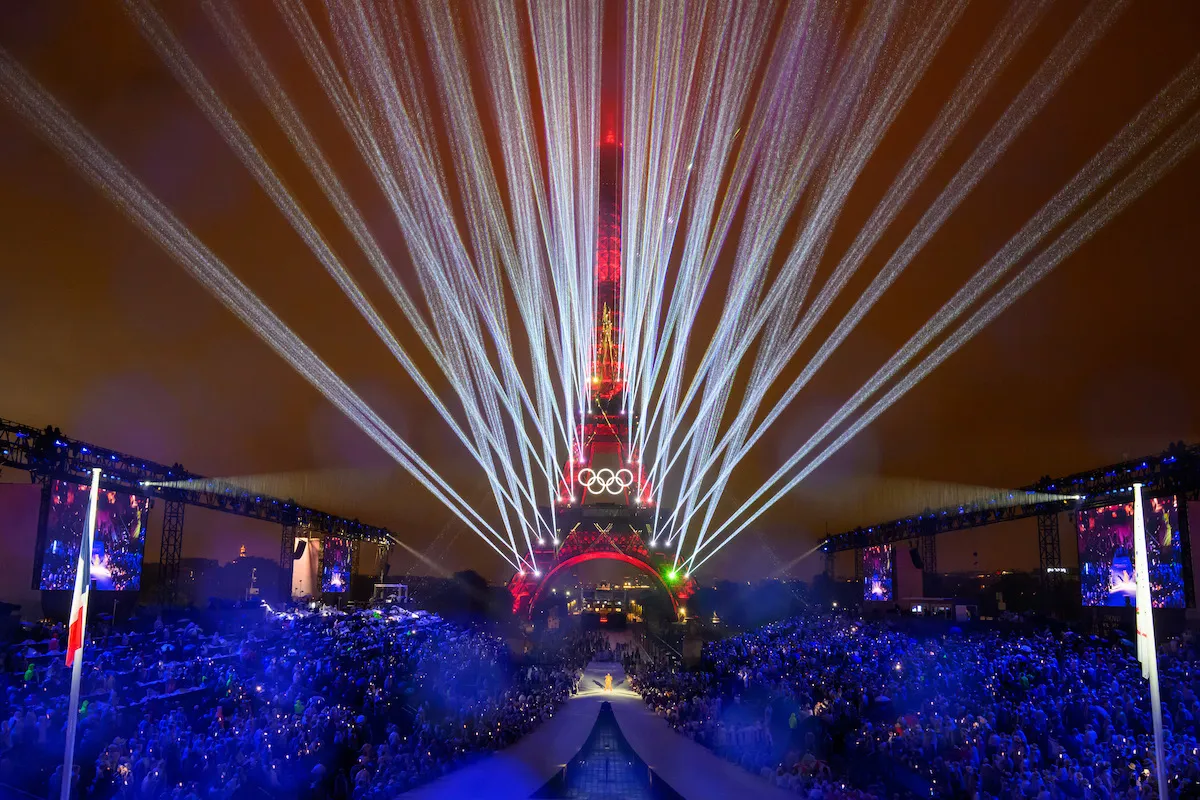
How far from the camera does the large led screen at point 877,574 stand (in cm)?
5547

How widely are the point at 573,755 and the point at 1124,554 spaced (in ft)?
78.0

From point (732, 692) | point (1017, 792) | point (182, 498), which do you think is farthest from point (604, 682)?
point (1017, 792)

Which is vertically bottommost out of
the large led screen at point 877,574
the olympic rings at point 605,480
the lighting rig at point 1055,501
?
the large led screen at point 877,574

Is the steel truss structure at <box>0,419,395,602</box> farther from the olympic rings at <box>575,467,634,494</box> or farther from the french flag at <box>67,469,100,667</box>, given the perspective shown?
the olympic rings at <box>575,467,634,494</box>

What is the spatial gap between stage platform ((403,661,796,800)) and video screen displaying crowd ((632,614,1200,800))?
0.50 metres

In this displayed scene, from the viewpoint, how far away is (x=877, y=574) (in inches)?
2243

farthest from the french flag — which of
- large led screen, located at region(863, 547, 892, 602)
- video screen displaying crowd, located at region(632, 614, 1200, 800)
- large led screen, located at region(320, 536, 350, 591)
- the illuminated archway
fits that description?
the illuminated archway

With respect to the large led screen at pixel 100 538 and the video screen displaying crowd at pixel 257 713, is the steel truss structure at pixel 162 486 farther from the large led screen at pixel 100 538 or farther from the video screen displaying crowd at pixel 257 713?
the video screen displaying crowd at pixel 257 713

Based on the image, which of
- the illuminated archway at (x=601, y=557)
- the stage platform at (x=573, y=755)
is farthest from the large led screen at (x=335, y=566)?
the stage platform at (x=573, y=755)

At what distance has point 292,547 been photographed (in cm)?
5216

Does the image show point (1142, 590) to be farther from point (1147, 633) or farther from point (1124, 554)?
point (1124, 554)

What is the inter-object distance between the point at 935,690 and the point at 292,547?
139 feet

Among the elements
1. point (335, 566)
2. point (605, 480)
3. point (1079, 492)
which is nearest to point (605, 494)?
point (605, 480)

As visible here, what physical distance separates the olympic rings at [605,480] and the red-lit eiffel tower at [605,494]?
0.09 meters
